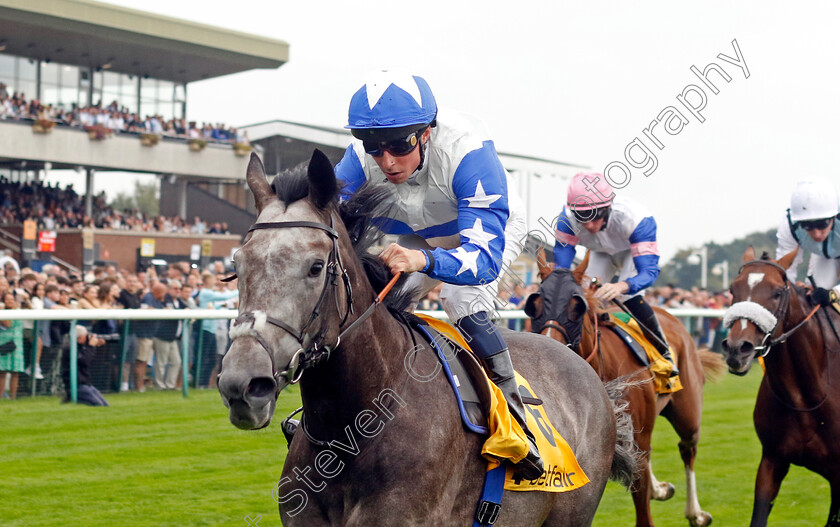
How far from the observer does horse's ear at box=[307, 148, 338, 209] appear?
2314 mm

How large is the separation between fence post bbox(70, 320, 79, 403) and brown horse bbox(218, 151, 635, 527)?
6.37 meters

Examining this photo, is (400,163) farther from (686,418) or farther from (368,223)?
(686,418)

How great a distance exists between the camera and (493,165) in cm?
289

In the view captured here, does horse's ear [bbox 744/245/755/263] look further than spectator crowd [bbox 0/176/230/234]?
No

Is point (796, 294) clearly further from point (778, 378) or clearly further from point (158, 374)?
point (158, 374)

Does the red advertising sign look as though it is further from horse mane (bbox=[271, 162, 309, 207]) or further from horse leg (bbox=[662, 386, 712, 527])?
horse mane (bbox=[271, 162, 309, 207])

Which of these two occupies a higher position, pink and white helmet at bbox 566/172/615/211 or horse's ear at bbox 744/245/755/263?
pink and white helmet at bbox 566/172/615/211

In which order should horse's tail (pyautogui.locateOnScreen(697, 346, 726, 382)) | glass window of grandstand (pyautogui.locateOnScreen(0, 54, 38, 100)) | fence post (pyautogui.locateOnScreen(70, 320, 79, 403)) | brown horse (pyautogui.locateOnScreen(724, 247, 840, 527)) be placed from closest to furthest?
brown horse (pyautogui.locateOnScreen(724, 247, 840, 527)) → horse's tail (pyautogui.locateOnScreen(697, 346, 726, 382)) → fence post (pyautogui.locateOnScreen(70, 320, 79, 403)) → glass window of grandstand (pyautogui.locateOnScreen(0, 54, 38, 100))

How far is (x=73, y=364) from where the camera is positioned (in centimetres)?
846

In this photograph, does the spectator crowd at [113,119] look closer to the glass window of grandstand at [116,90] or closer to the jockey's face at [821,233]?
the glass window of grandstand at [116,90]

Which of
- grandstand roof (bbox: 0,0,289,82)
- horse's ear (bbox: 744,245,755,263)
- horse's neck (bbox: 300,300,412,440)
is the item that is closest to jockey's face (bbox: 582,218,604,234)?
horse's ear (bbox: 744,245,755,263)

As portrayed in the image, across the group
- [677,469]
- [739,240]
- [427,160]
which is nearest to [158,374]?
[677,469]

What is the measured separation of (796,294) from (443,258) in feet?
10.8

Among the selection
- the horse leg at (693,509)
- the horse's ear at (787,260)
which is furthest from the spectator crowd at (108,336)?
the horse's ear at (787,260)
